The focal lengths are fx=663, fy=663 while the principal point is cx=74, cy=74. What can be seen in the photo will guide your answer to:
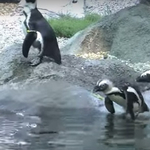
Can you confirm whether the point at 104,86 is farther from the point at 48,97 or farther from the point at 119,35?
the point at 119,35

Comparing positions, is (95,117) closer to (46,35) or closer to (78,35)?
(46,35)

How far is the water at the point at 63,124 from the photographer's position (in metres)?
5.58

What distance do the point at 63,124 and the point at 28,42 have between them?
211cm

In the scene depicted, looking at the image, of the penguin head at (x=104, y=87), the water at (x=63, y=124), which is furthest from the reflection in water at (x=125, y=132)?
the penguin head at (x=104, y=87)

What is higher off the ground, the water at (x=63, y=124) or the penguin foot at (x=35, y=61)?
the penguin foot at (x=35, y=61)

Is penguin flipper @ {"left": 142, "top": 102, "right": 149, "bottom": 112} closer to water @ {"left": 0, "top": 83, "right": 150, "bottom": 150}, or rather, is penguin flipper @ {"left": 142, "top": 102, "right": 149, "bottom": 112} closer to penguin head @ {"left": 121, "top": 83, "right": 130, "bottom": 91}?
water @ {"left": 0, "top": 83, "right": 150, "bottom": 150}

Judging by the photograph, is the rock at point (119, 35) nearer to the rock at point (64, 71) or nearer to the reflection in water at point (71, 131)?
the rock at point (64, 71)

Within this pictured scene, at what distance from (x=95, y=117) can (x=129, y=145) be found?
135 cm

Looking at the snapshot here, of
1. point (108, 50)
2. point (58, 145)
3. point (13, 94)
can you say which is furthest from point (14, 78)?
point (108, 50)

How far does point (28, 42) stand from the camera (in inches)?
328

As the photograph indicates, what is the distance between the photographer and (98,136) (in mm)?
5926

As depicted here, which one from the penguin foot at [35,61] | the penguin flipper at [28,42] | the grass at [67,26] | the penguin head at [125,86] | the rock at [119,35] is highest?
the penguin flipper at [28,42]

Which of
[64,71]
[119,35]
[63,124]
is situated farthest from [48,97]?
[119,35]

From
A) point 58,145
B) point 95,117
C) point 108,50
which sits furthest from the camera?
point 108,50
